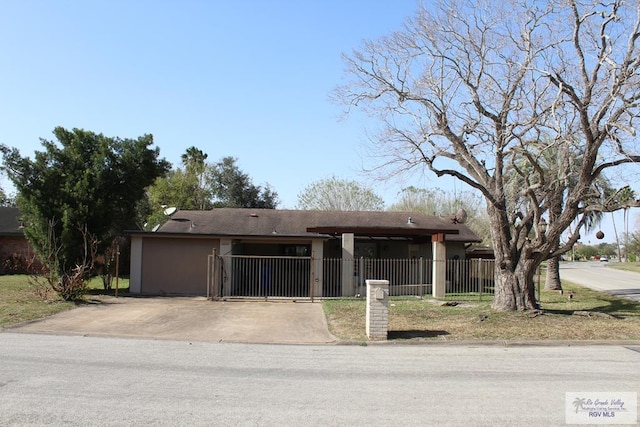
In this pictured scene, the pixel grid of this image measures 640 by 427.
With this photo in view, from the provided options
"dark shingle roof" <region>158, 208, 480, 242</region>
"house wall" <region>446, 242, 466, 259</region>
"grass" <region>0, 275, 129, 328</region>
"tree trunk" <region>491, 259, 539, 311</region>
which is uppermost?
"dark shingle roof" <region>158, 208, 480, 242</region>

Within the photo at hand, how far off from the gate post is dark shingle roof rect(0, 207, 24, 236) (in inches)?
1034

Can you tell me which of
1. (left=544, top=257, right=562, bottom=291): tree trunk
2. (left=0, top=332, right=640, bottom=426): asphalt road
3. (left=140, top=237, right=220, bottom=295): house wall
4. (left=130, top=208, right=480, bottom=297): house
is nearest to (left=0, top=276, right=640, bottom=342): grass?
(left=0, top=332, right=640, bottom=426): asphalt road

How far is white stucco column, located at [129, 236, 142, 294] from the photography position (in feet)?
69.7

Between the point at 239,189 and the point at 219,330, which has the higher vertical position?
the point at 239,189

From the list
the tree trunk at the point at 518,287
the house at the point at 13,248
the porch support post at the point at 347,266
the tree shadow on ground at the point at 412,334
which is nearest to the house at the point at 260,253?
the porch support post at the point at 347,266

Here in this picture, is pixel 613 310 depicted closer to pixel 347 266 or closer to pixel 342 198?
pixel 347 266

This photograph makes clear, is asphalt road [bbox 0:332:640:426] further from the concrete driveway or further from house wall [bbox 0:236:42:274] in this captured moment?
house wall [bbox 0:236:42:274]

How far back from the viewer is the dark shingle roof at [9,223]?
31312mm

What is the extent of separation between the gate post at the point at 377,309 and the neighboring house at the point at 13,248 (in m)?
25.8

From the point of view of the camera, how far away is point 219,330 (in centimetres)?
1275

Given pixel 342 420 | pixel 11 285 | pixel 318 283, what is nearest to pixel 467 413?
pixel 342 420

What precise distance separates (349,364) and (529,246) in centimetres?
809

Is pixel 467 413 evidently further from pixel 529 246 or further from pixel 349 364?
pixel 529 246

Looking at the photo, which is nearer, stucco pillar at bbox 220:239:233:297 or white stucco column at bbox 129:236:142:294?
stucco pillar at bbox 220:239:233:297
